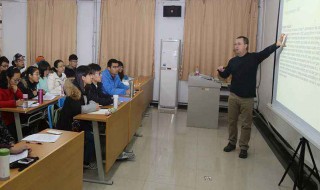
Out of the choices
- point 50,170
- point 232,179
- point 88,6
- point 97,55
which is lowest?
point 232,179

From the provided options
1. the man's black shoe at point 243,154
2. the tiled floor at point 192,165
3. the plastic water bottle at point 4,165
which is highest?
the plastic water bottle at point 4,165

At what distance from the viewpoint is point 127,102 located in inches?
159

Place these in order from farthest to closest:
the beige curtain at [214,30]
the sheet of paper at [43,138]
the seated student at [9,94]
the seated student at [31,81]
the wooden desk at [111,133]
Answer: the beige curtain at [214,30]
the seated student at [31,81]
the seated student at [9,94]
the wooden desk at [111,133]
the sheet of paper at [43,138]

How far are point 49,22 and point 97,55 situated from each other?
1.50m

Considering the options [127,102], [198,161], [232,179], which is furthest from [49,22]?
[232,179]


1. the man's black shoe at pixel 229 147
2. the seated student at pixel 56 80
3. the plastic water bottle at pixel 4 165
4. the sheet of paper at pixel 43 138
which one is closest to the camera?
the plastic water bottle at pixel 4 165

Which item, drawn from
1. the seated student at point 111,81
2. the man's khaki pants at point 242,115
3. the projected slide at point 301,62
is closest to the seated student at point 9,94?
the seated student at point 111,81

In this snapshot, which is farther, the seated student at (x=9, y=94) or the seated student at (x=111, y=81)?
the seated student at (x=111, y=81)

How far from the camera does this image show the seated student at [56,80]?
4.95m

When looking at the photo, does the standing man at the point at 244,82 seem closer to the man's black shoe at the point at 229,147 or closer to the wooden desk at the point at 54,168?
the man's black shoe at the point at 229,147

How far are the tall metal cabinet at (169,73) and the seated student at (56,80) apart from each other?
2469 millimetres

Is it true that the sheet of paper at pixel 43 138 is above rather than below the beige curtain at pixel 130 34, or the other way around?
below

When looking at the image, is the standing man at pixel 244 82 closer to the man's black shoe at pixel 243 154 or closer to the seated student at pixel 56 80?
the man's black shoe at pixel 243 154

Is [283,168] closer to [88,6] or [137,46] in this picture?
[137,46]
